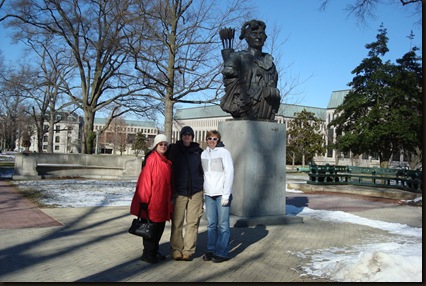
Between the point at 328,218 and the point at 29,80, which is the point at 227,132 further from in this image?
the point at 29,80

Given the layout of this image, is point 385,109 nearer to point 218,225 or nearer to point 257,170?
point 257,170

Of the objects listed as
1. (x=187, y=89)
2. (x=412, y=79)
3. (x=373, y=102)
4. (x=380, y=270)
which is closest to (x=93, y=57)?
(x=187, y=89)

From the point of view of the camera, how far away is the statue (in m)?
8.43

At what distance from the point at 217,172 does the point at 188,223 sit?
814 millimetres

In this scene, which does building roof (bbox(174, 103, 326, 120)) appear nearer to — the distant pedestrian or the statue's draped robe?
the statue's draped robe

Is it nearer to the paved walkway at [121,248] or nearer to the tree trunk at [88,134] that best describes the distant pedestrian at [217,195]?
the paved walkway at [121,248]

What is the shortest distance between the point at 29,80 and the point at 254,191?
27970 millimetres

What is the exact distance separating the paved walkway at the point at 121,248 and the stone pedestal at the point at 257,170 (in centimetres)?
37

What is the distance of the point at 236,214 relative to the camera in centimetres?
825

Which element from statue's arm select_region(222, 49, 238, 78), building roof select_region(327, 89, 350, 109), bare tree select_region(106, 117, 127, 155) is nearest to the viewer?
statue's arm select_region(222, 49, 238, 78)

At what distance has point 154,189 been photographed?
5.27m

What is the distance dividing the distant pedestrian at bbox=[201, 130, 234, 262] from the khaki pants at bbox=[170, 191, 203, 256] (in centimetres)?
18

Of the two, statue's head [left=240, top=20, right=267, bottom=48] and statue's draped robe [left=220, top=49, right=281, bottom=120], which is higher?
statue's head [left=240, top=20, right=267, bottom=48]

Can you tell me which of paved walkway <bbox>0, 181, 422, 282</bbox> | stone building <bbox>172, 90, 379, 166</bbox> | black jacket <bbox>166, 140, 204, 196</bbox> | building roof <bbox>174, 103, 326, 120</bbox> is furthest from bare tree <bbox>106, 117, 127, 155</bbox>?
black jacket <bbox>166, 140, 204, 196</bbox>
